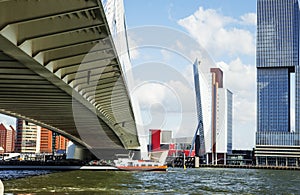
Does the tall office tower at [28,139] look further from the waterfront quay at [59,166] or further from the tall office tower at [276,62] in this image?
the waterfront quay at [59,166]

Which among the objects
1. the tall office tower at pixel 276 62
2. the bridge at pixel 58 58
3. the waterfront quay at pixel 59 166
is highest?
the tall office tower at pixel 276 62

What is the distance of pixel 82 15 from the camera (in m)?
15.9

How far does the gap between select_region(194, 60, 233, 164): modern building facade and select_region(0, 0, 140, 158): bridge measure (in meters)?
121

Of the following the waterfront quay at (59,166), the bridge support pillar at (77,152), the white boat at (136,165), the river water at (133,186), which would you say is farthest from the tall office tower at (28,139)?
the river water at (133,186)

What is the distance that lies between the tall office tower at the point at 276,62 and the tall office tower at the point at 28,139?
84017 millimetres

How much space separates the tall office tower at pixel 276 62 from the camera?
173m

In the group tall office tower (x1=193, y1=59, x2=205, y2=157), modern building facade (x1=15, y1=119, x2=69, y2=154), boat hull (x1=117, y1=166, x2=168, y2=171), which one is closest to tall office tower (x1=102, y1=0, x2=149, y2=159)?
boat hull (x1=117, y1=166, x2=168, y2=171)

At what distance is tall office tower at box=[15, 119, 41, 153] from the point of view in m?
195

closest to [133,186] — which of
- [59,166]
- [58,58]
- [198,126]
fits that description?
[58,58]

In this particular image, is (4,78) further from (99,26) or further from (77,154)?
(77,154)

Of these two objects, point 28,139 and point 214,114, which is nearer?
point 214,114

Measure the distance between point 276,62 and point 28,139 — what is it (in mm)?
96902

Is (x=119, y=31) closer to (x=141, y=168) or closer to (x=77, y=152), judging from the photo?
(x=141, y=168)

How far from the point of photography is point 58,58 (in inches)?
792
